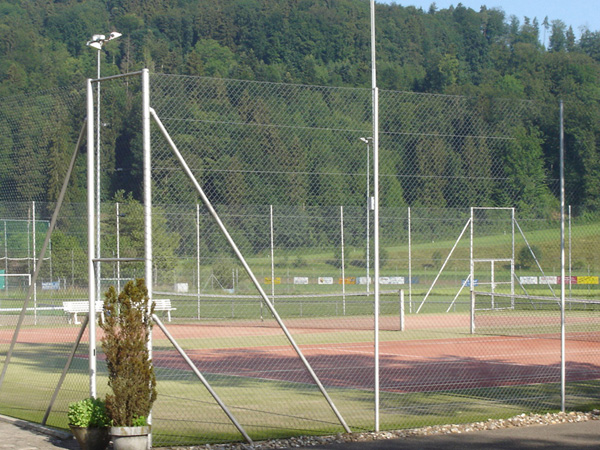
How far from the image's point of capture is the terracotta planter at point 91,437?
7.14 metres

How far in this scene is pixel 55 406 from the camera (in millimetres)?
9969

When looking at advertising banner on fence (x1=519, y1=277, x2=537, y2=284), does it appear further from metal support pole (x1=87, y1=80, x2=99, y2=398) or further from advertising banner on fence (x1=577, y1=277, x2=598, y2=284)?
metal support pole (x1=87, y1=80, x2=99, y2=398)

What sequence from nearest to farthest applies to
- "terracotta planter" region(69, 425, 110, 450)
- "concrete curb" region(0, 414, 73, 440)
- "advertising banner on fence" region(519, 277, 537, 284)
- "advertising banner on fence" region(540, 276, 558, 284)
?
"terracotta planter" region(69, 425, 110, 450)
"concrete curb" region(0, 414, 73, 440)
"advertising banner on fence" region(540, 276, 558, 284)
"advertising banner on fence" region(519, 277, 537, 284)

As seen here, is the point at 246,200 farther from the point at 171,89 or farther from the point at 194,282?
the point at 194,282

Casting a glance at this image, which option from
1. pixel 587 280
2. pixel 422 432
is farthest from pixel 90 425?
pixel 587 280

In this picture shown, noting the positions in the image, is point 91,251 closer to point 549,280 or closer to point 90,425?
point 90,425

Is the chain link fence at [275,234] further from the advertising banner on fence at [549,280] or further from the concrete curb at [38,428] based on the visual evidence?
the advertising banner on fence at [549,280]

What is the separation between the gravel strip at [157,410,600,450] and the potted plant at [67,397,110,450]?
0.62 m

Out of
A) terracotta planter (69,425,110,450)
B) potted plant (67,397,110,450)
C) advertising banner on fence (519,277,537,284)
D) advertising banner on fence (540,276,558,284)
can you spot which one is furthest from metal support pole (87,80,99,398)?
advertising banner on fence (519,277,537,284)

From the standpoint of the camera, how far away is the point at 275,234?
793 inches

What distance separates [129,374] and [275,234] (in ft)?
43.6

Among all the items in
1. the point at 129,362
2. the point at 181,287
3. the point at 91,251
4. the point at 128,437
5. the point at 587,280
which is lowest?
the point at 587,280

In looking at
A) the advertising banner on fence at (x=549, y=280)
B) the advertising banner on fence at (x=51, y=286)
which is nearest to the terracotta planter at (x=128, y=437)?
the advertising banner on fence at (x=51, y=286)

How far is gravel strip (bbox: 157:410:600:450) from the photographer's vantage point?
7636 millimetres
